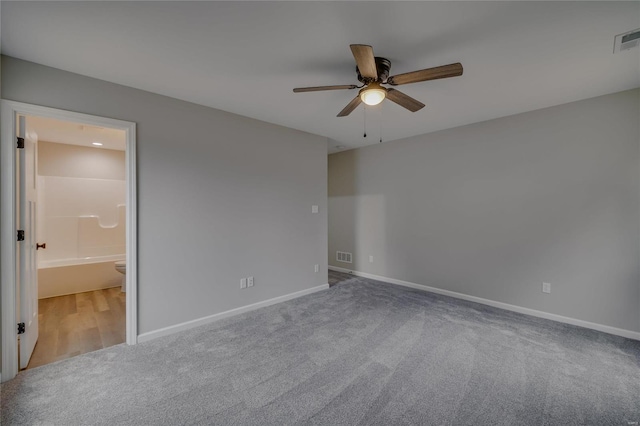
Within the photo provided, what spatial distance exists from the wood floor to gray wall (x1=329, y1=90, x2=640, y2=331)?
13.2ft

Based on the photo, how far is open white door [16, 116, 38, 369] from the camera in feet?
7.18

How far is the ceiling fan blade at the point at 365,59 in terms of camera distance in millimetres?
1582

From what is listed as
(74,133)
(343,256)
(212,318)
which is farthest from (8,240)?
(343,256)

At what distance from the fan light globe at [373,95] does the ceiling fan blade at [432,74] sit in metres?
0.11

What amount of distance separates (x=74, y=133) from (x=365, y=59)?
15.0ft

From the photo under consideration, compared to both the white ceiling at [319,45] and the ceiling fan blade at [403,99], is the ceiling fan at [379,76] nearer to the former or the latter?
the ceiling fan blade at [403,99]

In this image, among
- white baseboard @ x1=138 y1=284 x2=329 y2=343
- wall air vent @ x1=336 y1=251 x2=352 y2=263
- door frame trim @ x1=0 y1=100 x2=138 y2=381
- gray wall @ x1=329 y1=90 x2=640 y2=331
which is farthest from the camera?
wall air vent @ x1=336 y1=251 x2=352 y2=263

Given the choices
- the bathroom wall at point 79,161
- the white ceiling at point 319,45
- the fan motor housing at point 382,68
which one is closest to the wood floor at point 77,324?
the bathroom wall at point 79,161

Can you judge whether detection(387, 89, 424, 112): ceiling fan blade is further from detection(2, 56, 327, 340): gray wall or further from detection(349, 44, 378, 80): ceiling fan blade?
detection(2, 56, 327, 340): gray wall

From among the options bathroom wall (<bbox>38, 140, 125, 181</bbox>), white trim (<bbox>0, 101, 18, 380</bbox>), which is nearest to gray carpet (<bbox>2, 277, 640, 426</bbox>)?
white trim (<bbox>0, 101, 18, 380</bbox>)

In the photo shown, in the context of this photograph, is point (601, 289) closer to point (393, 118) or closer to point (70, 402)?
point (393, 118)

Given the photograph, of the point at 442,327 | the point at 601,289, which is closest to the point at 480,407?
the point at 442,327

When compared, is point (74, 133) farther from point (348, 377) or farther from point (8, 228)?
point (348, 377)

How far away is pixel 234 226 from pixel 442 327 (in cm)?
276
